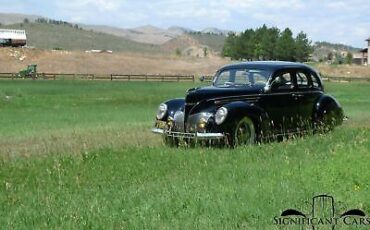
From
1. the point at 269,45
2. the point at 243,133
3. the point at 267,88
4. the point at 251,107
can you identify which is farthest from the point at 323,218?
the point at 269,45

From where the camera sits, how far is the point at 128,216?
17.8ft

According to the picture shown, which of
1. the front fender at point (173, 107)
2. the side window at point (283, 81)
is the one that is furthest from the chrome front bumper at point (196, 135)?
the side window at point (283, 81)

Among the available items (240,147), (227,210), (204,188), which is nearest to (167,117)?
(240,147)

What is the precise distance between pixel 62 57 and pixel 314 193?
93049 mm

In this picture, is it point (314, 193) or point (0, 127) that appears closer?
point (314, 193)

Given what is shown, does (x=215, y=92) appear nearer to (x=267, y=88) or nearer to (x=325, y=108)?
(x=267, y=88)

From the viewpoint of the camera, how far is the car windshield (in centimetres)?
1153

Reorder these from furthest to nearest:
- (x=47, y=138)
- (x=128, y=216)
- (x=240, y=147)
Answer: (x=47, y=138), (x=240, y=147), (x=128, y=216)

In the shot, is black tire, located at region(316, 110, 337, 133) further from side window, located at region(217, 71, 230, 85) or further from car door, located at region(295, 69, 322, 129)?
side window, located at region(217, 71, 230, 85)

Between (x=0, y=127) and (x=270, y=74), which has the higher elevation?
(x=270, y=74)

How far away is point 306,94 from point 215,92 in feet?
7.78

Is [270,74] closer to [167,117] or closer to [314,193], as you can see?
[167,117]

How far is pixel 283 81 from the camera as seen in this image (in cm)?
1177

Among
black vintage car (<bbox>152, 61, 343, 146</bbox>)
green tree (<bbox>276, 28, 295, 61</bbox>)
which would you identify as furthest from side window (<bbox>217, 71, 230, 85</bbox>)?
green tree (<bbox>276, 28, 295, 61</bbox>)
